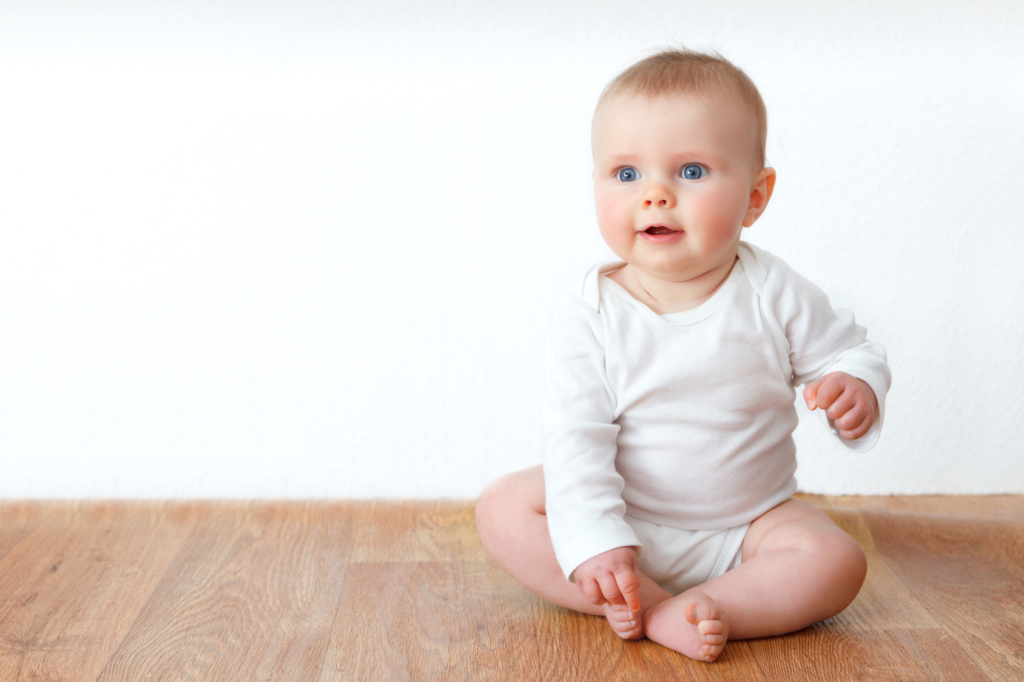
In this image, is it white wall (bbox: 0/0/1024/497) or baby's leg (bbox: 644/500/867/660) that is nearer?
baby's leg (bbox: 644/500/867/660)

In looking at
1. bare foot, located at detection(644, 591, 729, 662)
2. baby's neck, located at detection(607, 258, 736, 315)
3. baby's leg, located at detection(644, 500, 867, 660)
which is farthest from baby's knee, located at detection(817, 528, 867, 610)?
baby's neck, located at detection(607, 258, 736, 315)

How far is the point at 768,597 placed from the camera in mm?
794

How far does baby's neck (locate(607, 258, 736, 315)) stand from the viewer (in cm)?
87

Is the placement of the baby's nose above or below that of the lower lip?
above

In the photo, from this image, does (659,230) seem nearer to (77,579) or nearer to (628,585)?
(628,585)

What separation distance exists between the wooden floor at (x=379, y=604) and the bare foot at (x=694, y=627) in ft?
0.04

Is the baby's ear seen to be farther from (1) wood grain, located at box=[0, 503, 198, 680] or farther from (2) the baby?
(1) wood grain, located at box=[0, 503, 198, 680]

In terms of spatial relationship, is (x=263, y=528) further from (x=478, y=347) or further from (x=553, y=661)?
(x=553, y=661)

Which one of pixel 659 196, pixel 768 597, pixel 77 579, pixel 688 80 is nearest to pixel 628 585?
pixel 768 597

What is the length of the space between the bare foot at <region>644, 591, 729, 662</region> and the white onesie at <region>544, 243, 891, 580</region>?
88mm

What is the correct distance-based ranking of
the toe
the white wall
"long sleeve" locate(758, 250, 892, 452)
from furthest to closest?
the white wall < "long sleeve" locate(758, 250, 892, 452) < the toe

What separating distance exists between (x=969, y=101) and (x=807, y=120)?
0.19m

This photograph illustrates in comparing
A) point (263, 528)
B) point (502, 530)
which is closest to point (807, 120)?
point (502, 530)

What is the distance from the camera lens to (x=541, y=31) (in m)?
1.15
